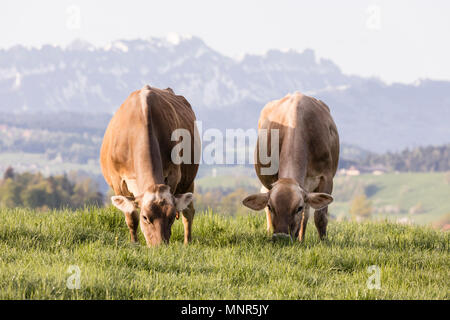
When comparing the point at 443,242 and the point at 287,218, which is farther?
the point at 443,242

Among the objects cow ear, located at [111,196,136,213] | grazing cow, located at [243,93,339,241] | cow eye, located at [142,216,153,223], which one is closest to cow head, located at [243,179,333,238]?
grazing cow, located at [243,93,339,241]

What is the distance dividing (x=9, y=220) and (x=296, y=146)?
5.01 m

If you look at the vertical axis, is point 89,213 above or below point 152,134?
below

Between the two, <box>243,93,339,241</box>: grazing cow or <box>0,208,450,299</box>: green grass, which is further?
<box>243,93,339,241</box>: grazing cow

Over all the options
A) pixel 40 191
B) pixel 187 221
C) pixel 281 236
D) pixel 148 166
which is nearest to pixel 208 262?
pixel 281 236

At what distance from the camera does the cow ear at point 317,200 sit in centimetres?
977

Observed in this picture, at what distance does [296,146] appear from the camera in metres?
10.2

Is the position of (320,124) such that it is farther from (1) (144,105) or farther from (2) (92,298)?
(2) (92,298)

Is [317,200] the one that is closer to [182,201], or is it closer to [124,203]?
[182,201]

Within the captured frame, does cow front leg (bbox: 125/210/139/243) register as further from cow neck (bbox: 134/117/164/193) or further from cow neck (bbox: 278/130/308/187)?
cow neck (bbox: 278/130/308/187)

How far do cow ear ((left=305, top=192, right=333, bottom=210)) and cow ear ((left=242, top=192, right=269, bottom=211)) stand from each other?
750 mm

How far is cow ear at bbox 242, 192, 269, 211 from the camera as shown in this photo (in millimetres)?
9523
